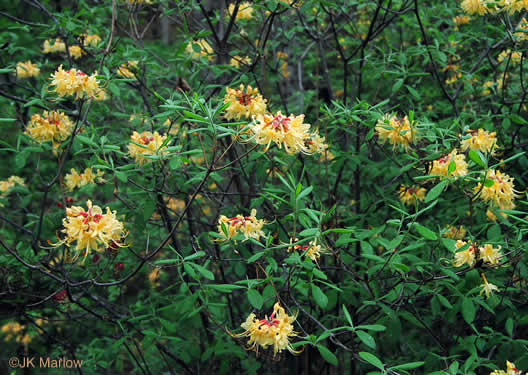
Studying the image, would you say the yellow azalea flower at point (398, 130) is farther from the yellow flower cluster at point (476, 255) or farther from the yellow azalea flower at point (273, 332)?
the yellow azalea flower at point (273, 332)

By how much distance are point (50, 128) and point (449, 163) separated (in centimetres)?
200

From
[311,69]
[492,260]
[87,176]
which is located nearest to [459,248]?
[492,260]

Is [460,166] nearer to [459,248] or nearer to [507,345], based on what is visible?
[459,248]

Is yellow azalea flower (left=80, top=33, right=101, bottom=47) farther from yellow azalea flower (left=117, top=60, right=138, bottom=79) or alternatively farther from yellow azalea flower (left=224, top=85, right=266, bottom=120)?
yellow azalea flower (left=224, top=85, right=266, bottom=120)

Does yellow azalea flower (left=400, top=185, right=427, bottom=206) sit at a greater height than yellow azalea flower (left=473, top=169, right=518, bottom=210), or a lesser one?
greater

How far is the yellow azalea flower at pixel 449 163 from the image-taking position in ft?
6.89

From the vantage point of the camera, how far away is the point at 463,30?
147 inches

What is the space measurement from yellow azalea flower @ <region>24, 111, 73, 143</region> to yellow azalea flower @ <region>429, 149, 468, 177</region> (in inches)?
74.8

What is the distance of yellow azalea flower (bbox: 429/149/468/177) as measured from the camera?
210cm

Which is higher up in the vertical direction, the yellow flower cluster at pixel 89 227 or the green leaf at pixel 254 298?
the yellow flower cluster at pixel 89 227

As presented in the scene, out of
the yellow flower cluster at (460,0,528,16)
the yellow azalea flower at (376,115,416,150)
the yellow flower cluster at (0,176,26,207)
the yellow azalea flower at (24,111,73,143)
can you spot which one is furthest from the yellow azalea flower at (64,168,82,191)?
the yellow flower cluster at (460,0,528,16)

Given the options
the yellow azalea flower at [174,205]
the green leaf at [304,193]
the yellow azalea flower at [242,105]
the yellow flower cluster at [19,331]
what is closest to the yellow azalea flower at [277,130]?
the green leaf at [304,193]

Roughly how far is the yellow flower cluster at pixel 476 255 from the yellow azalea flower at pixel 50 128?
2053mm

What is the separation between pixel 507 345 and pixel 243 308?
79.0 inches
